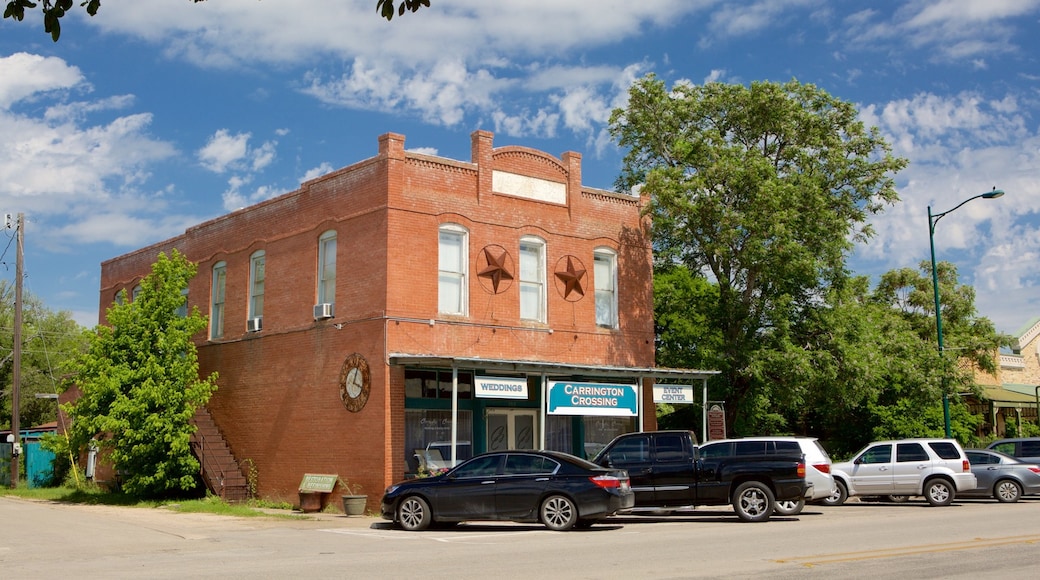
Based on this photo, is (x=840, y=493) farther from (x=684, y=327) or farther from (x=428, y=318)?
(x=428, y=318)

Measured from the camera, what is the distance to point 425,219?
22.8m

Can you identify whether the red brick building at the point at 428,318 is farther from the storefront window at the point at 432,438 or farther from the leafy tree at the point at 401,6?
the leafy tree at the point at 401,6

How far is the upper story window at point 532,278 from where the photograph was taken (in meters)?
24.7

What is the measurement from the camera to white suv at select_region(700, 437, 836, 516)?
66.2 ft

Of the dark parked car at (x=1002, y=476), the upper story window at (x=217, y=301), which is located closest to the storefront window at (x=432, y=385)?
the upper story window at (x=217, y=301)

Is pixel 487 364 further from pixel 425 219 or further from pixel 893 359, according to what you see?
pixel 893 359

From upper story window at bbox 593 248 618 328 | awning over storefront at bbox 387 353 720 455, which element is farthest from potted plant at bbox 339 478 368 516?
upper story window at bbox 593 248 618 328

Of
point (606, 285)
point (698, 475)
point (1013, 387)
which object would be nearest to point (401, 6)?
point (698, 475)

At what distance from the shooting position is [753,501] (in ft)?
60.3

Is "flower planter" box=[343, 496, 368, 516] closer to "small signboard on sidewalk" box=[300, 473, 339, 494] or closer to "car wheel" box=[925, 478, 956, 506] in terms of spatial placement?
"small signboard on sidewalk" box=[300, 473, 339, 494]

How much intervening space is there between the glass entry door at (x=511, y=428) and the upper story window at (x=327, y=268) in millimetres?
4978

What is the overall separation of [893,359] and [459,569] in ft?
68.6

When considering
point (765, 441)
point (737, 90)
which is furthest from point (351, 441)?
point (737, 90)

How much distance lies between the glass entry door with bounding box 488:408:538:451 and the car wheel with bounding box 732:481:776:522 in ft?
22.6
